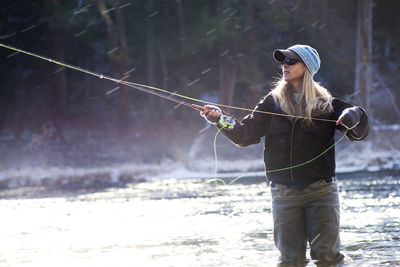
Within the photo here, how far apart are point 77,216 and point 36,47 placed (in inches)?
713

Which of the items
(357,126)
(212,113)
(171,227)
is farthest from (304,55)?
(171,227)

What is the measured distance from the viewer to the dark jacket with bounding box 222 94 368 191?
4066 mm

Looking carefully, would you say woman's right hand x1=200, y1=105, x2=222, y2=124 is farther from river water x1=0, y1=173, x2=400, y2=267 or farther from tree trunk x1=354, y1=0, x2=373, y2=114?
tree trunk x1=354, y1=0, x2=373, y2=114

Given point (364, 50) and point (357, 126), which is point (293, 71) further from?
point (364, 50)

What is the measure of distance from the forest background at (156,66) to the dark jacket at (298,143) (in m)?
17.5

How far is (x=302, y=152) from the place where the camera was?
4.08m

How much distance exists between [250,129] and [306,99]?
0.45m

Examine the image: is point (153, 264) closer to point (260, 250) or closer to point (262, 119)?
point (260, 250)

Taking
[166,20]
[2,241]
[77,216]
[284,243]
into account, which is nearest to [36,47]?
[166,20]

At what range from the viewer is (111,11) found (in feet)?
79.6

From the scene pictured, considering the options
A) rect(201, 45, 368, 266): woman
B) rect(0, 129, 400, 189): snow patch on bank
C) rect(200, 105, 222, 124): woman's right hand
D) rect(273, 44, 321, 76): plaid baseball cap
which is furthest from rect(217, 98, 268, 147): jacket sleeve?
rect(0, 129, 400, 189): snow patch on bank

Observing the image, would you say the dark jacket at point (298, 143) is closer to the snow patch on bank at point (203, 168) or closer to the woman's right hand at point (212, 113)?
the woman's right hand at point (212, 113)

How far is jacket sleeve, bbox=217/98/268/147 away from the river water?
5.50 feet

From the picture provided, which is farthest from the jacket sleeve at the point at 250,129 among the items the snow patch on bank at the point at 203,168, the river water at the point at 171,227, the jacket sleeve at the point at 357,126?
the snow patch on bank at the point at 203,168
